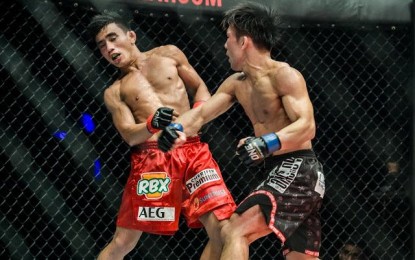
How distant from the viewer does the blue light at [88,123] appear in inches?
152

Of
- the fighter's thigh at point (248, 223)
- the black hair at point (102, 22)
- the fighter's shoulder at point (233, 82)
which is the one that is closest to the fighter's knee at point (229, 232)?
the fighter's thigh at point (248, 223)

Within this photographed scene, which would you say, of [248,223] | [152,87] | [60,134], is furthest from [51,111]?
Answer: [248,223]

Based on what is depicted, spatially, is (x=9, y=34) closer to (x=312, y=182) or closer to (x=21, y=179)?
(x=21, y=179)

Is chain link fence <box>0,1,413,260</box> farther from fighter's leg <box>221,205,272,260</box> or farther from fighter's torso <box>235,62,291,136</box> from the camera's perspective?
fighter's leg <box>221,205,272,260</box>

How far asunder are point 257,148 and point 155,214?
81 cm

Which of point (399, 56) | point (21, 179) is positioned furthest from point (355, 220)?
point (21, 179)

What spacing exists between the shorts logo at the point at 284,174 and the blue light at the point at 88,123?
4.76 ft

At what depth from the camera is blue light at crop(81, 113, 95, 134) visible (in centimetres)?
387

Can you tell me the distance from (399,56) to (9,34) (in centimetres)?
189

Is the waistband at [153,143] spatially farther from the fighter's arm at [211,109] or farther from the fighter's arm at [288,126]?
the fighter's arm at [288,126]

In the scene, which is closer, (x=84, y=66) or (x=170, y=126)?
(x=170, y=126)

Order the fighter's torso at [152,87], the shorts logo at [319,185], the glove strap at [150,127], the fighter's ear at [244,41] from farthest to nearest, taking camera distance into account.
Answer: the fighter's torso at [152,87] → the glove strap at [150,127] → the fighter's ear at [244,41] → the shorts logo at [319,185]

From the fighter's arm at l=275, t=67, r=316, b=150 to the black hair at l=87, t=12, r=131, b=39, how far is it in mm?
933

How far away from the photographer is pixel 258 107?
8.89 feet
